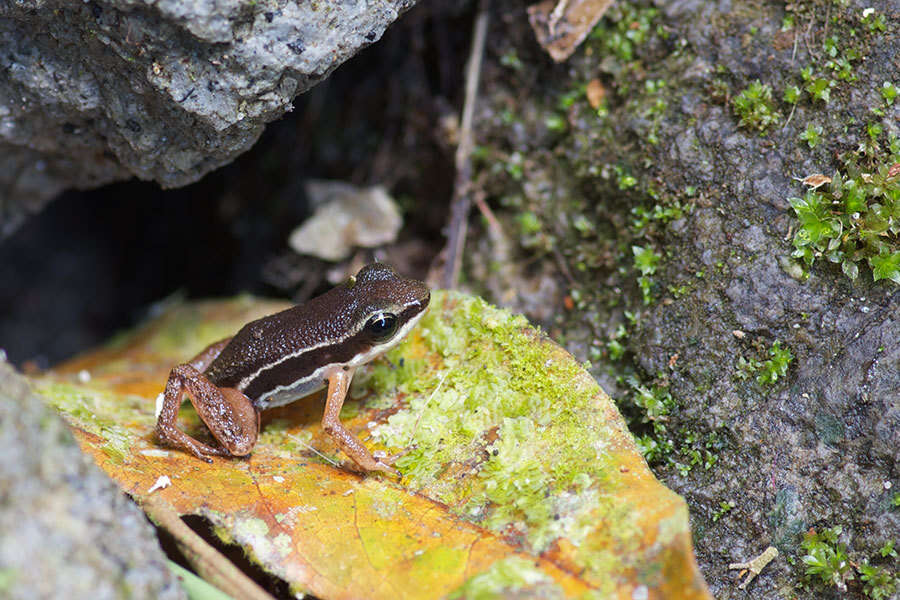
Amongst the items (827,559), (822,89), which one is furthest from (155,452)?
(822,89)

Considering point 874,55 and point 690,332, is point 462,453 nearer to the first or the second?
point 690,332

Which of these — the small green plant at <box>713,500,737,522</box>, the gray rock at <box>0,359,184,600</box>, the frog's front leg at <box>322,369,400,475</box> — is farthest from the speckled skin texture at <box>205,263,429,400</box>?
the small green plant at <box>713,500,737,522</box>

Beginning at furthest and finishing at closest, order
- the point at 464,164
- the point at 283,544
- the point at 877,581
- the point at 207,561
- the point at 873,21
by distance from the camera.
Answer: the point at 464,164 < the point at 873,21 < the point at 877,581 < the point at 283,544 < the point at 207,561

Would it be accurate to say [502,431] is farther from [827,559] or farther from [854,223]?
[854,223]

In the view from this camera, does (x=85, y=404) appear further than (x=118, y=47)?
Yes

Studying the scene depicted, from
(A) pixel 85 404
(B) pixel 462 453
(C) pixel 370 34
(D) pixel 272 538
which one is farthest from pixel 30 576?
(C) pixel 370 34

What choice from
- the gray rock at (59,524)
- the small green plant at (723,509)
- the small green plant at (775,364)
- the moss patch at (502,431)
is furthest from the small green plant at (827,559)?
the gray rock at (59,524)

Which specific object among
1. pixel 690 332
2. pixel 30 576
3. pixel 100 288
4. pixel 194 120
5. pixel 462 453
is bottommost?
pixel 100 288
